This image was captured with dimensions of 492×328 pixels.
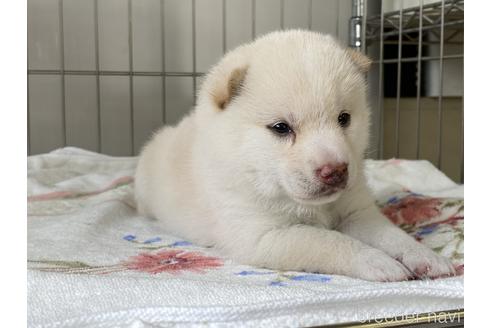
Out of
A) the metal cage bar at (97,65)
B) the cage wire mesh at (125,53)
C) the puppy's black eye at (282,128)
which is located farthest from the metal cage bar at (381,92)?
the puppy's black eye at (282,128)

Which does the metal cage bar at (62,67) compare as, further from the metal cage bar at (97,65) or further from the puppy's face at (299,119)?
the puppy's face at (299,119)

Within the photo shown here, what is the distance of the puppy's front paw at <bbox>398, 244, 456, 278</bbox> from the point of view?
4.29 ft

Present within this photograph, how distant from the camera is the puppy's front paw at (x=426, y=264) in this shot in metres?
1.31

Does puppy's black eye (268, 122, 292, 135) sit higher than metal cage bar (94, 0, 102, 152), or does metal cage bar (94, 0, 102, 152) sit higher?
metal cage bar (94, 0, 102, 152)

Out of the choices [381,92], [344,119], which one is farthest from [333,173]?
[381,92]

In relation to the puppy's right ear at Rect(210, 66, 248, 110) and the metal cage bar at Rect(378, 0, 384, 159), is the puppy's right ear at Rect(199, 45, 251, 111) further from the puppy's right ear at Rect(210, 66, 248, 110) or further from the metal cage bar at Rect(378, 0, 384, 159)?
the metal cage bar at Rect(378, 0, 384, 159)

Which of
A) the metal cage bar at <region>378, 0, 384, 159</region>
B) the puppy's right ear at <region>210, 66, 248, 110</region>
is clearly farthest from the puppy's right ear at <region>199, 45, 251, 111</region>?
the metal cage bar at <region>378, 0, 384, 159</region>

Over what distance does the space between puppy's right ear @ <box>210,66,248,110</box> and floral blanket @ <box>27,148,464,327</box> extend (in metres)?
0.41

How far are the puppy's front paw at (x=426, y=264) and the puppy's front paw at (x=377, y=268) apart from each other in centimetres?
4

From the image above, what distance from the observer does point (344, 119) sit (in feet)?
4.70

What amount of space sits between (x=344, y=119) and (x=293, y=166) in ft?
0.66

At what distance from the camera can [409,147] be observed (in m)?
3.69
